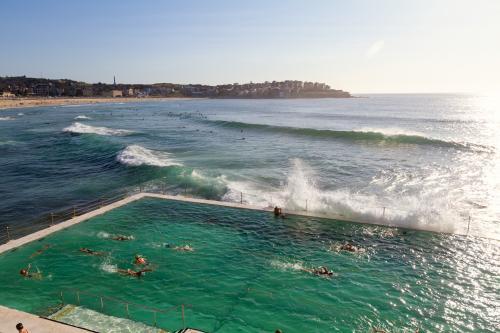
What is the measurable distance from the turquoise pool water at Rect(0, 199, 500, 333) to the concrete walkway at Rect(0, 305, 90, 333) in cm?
97

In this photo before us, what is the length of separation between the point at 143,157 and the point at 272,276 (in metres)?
34.0

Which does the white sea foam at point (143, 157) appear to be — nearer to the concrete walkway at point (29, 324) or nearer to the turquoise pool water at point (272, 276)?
the turquoise pool water at point (272, 276)

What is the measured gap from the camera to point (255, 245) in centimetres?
2117

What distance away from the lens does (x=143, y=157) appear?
47.4 m

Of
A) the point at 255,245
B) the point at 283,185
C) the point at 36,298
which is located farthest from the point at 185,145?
the point at 36,298

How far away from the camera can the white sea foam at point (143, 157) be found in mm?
44022

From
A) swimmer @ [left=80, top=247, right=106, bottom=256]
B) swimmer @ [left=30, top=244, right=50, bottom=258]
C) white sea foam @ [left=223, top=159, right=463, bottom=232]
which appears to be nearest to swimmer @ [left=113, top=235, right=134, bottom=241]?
swimmer @ [left=80, top=247, right=106, bottom=256]

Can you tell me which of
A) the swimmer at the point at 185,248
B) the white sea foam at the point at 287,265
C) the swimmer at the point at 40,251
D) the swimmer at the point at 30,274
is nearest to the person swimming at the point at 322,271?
the white sea foam at the point at 287,265

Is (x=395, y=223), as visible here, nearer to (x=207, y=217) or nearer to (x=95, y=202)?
(x=207, y=217)

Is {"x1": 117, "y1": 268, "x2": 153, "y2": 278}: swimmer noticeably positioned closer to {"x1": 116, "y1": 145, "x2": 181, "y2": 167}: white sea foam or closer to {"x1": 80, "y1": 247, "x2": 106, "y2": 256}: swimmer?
{"x1": 80, "y1": 247, "x2": 106, "y2": 256}: swimmer

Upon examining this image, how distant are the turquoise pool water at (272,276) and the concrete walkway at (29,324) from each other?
973mm

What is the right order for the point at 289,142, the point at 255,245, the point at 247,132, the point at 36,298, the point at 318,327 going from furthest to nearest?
the point at 247,132 < the point at 289,142 < the point at 255,245 < the point at 36,298 < the point at 318,327

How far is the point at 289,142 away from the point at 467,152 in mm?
28847

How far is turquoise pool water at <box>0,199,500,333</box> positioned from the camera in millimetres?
14617
